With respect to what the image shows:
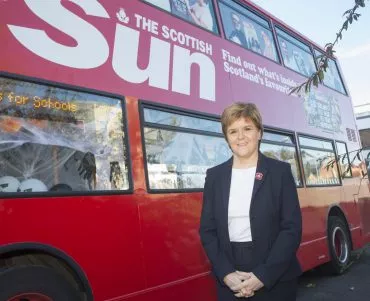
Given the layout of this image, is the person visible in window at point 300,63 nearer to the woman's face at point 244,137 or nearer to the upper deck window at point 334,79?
the upper deck window at point 334,79

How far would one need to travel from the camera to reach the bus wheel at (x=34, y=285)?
271 centimetres

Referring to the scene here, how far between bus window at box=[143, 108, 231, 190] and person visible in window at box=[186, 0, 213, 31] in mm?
1315

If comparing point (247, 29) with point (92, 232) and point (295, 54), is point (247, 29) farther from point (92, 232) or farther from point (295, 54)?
point (92, 232)

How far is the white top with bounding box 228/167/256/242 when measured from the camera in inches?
91.8

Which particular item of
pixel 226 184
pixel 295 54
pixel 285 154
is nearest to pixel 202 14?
pixel 285 154

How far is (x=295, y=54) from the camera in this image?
7926mm

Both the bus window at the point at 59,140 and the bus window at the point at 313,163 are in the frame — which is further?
the bus window at the point at 313,163

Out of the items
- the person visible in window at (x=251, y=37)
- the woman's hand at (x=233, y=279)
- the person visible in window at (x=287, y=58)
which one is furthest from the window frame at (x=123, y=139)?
the person visible in window at (x=287, y=58)

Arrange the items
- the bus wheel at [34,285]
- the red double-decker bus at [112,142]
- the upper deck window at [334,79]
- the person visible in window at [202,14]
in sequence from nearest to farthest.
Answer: the bus wheel at [34,285] → the red double-decker bus at [112,142] → the person visible in window at [202,14] → the upper deck window at [334,79]

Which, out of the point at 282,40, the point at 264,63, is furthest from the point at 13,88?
the point at 282,40

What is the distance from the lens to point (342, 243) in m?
7.89

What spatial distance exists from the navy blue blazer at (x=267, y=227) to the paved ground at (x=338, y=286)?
11.3ft

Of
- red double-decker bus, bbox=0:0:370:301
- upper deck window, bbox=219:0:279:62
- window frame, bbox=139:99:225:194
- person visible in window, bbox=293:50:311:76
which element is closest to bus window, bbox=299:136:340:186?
person visible in window, bbox=293:50:311:76

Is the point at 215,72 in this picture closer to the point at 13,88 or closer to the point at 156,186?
the point at 156,186
